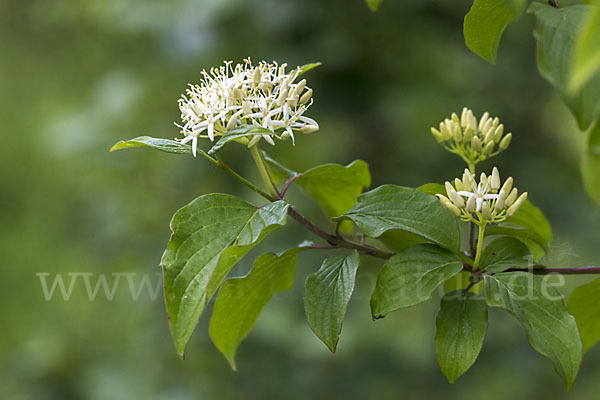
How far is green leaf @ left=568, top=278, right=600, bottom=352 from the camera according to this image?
1.81ft

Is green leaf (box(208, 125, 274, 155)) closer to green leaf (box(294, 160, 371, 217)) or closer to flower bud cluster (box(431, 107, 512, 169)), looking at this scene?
green leaf (box(294, 160, 371, 217))

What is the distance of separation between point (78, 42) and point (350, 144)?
1119mm

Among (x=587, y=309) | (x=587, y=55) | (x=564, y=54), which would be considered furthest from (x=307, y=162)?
(x=587, y=55)

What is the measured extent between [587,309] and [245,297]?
0.32m

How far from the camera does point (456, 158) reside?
5.11 ft

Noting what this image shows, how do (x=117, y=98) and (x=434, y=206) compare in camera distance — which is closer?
(x=434, y=206)

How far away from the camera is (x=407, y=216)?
20.2 inches

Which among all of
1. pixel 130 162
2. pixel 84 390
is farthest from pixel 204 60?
pixel 84 390

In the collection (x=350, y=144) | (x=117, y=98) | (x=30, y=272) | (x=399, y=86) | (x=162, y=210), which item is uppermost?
(x=117, y=98)

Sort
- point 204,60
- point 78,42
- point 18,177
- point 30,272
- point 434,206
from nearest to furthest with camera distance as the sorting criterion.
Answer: point 434,206
point 204,60
point 78,42
point 30,272
point 18,177

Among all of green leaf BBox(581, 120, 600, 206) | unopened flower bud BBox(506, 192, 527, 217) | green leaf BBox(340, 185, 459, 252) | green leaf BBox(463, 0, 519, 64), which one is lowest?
unopened flower bud BBox(506, 192, 527, 217)

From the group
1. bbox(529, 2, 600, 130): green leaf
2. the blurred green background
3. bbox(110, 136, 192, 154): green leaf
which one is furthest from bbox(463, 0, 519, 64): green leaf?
the blurred green background

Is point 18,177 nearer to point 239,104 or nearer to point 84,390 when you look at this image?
point 84,390

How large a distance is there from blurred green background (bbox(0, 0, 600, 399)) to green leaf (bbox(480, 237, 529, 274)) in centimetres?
88
